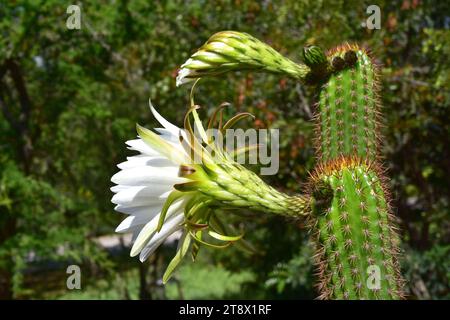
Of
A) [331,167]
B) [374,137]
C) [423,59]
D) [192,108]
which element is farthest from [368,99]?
[423,59]

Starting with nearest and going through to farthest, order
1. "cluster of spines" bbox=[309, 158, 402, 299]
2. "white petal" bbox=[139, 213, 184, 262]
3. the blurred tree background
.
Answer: "cluster of spines" bbox=[309, 158, 402, 299]
"white petal" bbox=[139, 213, 184, 262]
the blurred tree background

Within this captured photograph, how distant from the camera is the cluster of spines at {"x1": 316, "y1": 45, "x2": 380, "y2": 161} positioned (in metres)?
1.12

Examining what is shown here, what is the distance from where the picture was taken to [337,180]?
96 cm

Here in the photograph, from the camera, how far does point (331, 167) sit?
3.27 feet

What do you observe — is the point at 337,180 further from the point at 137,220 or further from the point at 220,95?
the point at 220,95

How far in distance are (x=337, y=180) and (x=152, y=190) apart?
0.32 m

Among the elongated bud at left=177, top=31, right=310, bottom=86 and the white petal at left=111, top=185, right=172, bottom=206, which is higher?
the elongated bud at left=177, top=31, right=310, bottom=86

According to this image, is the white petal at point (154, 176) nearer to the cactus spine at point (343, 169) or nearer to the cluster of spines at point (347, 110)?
the cactus spine at point (343, 169)

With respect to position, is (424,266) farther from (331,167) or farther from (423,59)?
(331,167)

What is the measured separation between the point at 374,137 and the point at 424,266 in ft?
9.61

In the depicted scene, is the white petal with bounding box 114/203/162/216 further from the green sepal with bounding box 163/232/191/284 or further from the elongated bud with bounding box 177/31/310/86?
the elongated bud with bounding box 177/31/310/86

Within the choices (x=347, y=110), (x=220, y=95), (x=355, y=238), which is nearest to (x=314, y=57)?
(x=347, y=110)

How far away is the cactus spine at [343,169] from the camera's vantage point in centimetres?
93

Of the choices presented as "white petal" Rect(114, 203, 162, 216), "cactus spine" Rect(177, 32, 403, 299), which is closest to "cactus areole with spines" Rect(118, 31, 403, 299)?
"cactus spine" Rect(177, 32, 403, 299)
